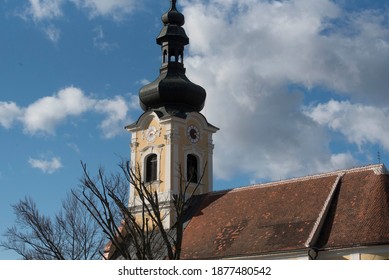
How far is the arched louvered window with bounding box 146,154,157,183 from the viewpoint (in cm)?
3578

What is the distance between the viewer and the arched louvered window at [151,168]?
3578cm

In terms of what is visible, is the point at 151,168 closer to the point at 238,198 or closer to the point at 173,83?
the point at 173,83

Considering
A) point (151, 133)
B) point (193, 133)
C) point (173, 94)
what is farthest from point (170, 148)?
point (173, 94)

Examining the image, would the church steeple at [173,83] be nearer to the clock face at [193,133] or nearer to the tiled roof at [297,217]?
the clock face at [193,133]

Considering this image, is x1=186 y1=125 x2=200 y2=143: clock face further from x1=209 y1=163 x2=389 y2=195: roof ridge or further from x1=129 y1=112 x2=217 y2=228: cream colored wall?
x1=209 y1=163 x2=389 y2=195: roof ridge

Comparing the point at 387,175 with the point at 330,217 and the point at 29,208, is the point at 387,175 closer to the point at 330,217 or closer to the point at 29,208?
the point at 330,217

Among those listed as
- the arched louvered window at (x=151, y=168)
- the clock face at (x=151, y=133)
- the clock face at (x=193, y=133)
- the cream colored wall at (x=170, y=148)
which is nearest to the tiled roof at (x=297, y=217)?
the cream colored wall at (x=170, y=148)

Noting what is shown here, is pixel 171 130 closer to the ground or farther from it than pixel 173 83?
closer to the ground

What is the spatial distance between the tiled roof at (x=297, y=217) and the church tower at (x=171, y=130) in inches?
151

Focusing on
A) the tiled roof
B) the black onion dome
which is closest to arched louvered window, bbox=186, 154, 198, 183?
the black onion dome

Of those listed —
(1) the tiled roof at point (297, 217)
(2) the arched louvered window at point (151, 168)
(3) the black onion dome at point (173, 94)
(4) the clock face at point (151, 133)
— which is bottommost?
(1) the tiled roof at point (297, 217)

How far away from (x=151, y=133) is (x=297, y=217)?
11977 millimetres

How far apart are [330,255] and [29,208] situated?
1146cm

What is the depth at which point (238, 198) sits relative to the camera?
1251 inches
